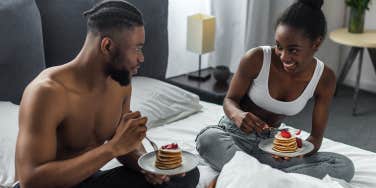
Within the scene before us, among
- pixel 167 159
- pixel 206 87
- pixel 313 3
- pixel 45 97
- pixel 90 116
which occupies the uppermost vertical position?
pixel 313 3

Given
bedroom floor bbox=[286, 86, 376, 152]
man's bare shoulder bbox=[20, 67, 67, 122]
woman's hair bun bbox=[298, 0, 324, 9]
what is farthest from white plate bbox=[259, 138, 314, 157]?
bedroom floor bbox=[286, 86, 376, 152]

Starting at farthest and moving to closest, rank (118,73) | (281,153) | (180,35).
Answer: (180,35)
(281,153)
(118,73)

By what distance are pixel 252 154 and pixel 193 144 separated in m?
0.31

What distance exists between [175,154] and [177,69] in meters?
1.75

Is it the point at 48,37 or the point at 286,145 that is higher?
the point at 48,37

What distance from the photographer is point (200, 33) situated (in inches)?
118

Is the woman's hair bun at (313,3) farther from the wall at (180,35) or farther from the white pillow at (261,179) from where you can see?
the wall at (180,35)

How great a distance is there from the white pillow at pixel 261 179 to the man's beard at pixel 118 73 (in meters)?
0.40

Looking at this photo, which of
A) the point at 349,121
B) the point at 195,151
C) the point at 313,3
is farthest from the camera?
the point at 349,121

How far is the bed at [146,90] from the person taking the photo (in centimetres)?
199

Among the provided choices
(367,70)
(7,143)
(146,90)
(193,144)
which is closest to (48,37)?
(146,90)

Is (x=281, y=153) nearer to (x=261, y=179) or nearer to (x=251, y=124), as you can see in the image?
(x=251, y=124)

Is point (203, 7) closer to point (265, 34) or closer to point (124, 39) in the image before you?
point (265, 34)

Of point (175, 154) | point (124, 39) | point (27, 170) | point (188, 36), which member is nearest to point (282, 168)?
point (175, 154)
